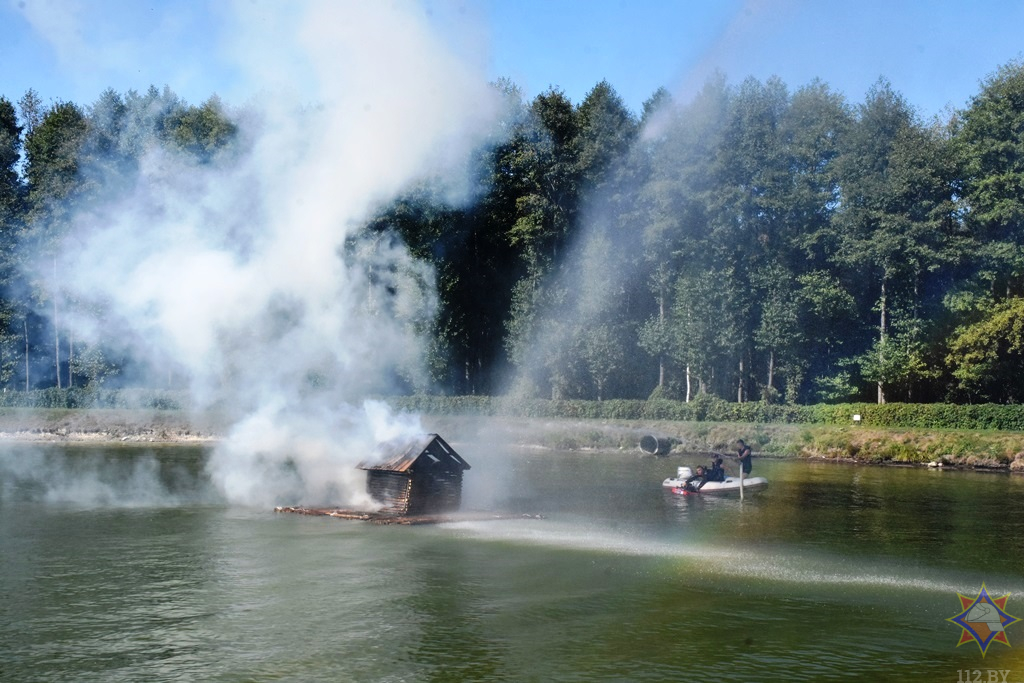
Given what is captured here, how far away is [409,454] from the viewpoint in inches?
1321

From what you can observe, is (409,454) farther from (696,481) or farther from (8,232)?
(8,232)

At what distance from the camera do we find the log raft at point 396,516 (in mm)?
32156

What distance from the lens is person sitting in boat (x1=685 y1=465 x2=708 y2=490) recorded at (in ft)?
→ 140

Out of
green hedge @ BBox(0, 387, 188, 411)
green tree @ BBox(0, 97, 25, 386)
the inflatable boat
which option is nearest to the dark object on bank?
the inflatable boat

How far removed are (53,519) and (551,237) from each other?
4903 centimetres

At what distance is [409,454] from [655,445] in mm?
33518

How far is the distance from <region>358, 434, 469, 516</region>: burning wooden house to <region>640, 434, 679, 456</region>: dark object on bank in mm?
31577

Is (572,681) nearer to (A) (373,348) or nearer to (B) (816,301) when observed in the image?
(A) (373,348)

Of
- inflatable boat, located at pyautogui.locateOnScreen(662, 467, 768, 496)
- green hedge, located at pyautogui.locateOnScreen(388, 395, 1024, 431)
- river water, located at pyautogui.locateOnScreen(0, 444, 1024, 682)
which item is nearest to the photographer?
river water, located at pyautogui.locateOnScreen(0, 444, 1024, 682)

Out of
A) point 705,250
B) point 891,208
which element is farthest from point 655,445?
point 891,208

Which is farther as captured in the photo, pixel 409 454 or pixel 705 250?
pixel 705 250

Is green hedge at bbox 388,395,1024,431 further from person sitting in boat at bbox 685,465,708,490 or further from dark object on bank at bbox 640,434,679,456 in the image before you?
person sitting in boat at bbox 685,465,708,490

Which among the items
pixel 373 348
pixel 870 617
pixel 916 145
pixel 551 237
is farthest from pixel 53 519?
pixel 916 145

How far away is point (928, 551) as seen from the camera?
2858 centimetres
